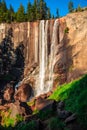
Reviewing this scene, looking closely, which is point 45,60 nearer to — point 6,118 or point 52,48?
point 52,48

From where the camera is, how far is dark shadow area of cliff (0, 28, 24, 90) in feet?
193

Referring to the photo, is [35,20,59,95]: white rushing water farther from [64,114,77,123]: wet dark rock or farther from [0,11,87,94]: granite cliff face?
[64,114,77,123]: wet dark rock

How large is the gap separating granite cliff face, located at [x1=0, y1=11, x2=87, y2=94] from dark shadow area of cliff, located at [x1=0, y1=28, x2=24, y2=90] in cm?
91

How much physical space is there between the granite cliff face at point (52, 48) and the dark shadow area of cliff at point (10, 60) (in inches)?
35.9

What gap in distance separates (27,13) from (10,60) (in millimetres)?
18627

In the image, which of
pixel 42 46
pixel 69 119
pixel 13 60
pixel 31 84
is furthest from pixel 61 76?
pixel 69 119

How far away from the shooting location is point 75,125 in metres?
16.4

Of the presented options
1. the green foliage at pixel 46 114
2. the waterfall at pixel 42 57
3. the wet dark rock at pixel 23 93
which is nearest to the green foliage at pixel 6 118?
the green foliage at pixel 46 114

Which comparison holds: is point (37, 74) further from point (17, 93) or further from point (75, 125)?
point (75, 125)

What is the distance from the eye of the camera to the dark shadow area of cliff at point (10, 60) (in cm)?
5891

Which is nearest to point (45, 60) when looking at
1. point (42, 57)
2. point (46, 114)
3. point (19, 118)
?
point (42, 57)

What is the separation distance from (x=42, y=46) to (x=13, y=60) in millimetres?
6656

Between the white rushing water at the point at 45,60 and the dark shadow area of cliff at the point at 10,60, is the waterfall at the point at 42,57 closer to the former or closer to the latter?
the white rushing water at the point at 45,60

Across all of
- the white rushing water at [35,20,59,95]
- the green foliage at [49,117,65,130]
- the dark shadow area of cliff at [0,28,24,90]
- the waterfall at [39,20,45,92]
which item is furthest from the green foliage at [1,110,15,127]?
the dark shadow area of cliff at [0,28,24,90]
